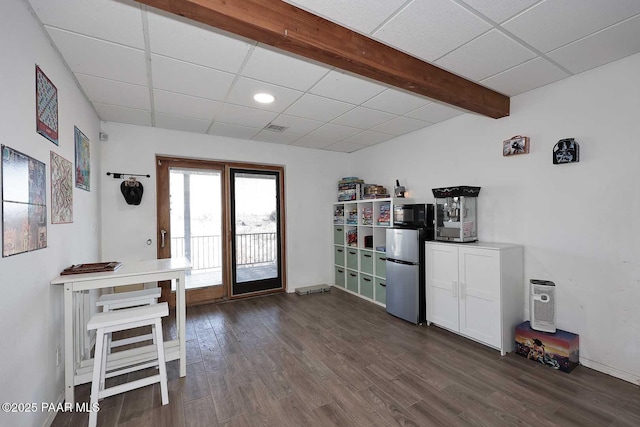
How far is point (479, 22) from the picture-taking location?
1.80m

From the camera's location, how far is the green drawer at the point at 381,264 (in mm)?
3988

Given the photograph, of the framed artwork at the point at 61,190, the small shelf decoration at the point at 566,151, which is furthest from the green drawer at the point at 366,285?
the framed artwork at the point at 61,190

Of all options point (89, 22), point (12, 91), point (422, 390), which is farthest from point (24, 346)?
point (422, 390)

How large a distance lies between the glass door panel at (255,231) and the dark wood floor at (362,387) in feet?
4.81

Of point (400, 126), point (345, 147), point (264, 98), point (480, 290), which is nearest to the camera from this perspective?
point (480, 290)

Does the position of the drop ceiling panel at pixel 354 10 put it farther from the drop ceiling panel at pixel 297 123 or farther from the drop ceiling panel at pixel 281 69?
the drop ceiling panel at pixel 297 123

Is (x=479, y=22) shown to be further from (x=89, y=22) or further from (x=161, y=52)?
(x=89, y=22)

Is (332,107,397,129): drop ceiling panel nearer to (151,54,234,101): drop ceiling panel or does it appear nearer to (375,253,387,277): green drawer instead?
(151,54,234,101): drop ceiling panel

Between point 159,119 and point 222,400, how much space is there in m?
3.27

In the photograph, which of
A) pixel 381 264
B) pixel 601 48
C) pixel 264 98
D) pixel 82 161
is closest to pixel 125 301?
pixel 82 161

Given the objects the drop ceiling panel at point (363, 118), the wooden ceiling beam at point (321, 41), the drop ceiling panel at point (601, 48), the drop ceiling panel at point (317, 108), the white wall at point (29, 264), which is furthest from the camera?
the drop ceiling panel at point (363, 118)

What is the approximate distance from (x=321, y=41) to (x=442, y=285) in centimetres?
279

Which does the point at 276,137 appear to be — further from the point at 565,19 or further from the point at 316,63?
the point at 565,19

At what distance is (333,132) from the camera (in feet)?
13.4
